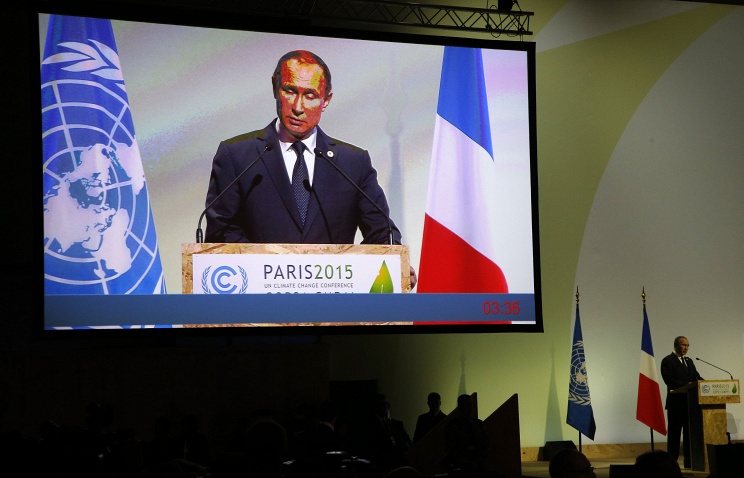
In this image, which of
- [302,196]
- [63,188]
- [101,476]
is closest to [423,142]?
[302,196]

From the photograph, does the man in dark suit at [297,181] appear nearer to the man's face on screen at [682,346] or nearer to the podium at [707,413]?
the podium at [707,413]

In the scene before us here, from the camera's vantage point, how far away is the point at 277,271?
6.99 meters

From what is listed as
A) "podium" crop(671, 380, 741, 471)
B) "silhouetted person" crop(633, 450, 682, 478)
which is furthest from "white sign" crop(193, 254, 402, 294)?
"silhouetted person" crop(633, 450, 682, 478)

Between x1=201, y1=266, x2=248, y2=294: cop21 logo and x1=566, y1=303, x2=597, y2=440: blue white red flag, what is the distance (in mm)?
3697

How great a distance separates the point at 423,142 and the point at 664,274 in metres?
3.63

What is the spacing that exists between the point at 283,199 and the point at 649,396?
14.2 ft

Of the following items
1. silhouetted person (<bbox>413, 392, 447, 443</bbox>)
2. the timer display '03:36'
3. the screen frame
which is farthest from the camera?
the timer display '03:36'

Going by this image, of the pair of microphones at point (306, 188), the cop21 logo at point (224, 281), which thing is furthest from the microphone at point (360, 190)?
the cop21 logo at point (224, 281)

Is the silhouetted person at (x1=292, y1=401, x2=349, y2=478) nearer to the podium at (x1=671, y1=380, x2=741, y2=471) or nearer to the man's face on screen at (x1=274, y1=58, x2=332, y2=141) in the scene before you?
the man's face on screen at (x1=274, y1=58, x2=332, y2=141)

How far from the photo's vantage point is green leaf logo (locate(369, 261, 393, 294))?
7156mm

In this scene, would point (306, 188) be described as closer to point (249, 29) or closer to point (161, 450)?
point (249, 29)

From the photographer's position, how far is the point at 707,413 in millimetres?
7863

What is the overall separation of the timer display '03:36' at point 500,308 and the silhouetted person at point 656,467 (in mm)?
4623

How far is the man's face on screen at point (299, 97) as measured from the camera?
285 inches
